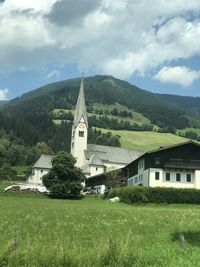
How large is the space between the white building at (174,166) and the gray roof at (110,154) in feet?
237

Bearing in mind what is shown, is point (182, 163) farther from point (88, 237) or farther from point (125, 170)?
point (88, 237)

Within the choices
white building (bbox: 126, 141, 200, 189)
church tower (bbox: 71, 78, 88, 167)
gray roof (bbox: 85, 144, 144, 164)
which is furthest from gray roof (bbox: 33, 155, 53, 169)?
white building (bbox: 126, 141, 200, 189)

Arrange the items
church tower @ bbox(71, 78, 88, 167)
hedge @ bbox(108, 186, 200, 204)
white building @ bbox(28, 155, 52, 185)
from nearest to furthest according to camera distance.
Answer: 1. hedge @ bbox(108, 186, 200, 204)
2. church tower @ bbox(71, 78, 88, 167)
3. white building @ bbox(28, 155, 52, 185)

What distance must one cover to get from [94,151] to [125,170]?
172 ft

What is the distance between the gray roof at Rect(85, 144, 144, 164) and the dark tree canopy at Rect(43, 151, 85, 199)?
73648mm

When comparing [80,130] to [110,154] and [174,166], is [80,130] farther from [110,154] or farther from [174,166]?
[174,166]

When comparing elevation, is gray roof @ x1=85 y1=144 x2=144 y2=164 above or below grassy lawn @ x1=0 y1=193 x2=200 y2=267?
above

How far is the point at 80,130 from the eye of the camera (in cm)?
15462

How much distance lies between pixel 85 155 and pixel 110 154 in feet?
34.8

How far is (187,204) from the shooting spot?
63.5 metres

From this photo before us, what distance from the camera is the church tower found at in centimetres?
15375

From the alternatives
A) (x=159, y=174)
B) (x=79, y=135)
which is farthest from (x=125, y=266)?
(x=79, y=135)

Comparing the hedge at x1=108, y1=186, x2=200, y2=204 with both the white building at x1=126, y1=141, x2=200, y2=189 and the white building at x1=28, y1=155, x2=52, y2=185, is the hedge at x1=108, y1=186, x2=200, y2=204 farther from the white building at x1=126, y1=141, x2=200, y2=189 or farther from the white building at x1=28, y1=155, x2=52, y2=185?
the white building at x1=28, y1=155, x2=52, y2=185

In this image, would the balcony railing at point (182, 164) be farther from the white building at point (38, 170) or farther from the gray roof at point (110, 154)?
the white building at point (38, 170)
